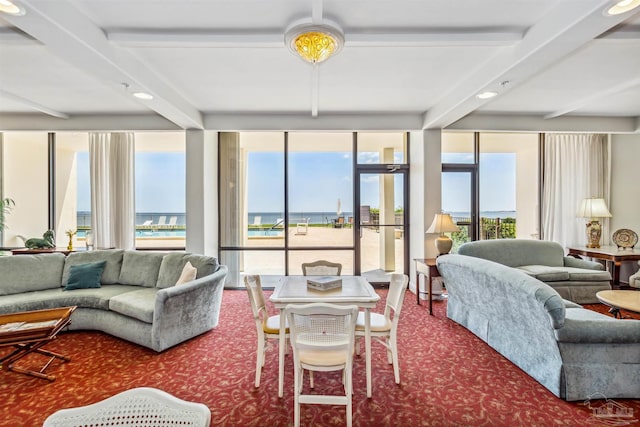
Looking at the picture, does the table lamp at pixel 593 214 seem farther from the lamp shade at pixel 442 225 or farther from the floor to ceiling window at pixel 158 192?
the floor to ceiling window at pixel 158 192

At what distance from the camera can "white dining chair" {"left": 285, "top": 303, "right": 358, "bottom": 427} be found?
1958 mm

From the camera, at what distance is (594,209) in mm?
5324

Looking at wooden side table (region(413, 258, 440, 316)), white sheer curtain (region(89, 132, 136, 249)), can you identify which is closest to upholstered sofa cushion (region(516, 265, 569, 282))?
wooden side table (region(413, 258, 440, 316))

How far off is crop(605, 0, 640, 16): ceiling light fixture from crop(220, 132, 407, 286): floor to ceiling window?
3.60 m

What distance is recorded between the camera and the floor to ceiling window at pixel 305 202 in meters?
5.64

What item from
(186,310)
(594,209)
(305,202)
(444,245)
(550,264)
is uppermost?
(305,202)

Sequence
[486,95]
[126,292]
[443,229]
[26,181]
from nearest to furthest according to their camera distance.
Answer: [486,95]
[126,292]
[443,229]
[26,181]

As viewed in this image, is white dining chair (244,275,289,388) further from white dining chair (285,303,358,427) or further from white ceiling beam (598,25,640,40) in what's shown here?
white ceiling beam (598,25,640,40)

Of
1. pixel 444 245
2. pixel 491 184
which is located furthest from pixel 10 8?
pixel 491 184

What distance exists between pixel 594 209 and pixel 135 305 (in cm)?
701

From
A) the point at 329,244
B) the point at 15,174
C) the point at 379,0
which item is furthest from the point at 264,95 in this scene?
the point at 15,174

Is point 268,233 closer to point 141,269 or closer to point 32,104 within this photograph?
point 141,269

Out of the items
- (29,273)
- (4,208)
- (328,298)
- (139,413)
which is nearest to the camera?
(139,413)

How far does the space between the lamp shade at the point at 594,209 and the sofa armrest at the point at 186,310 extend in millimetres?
6017
